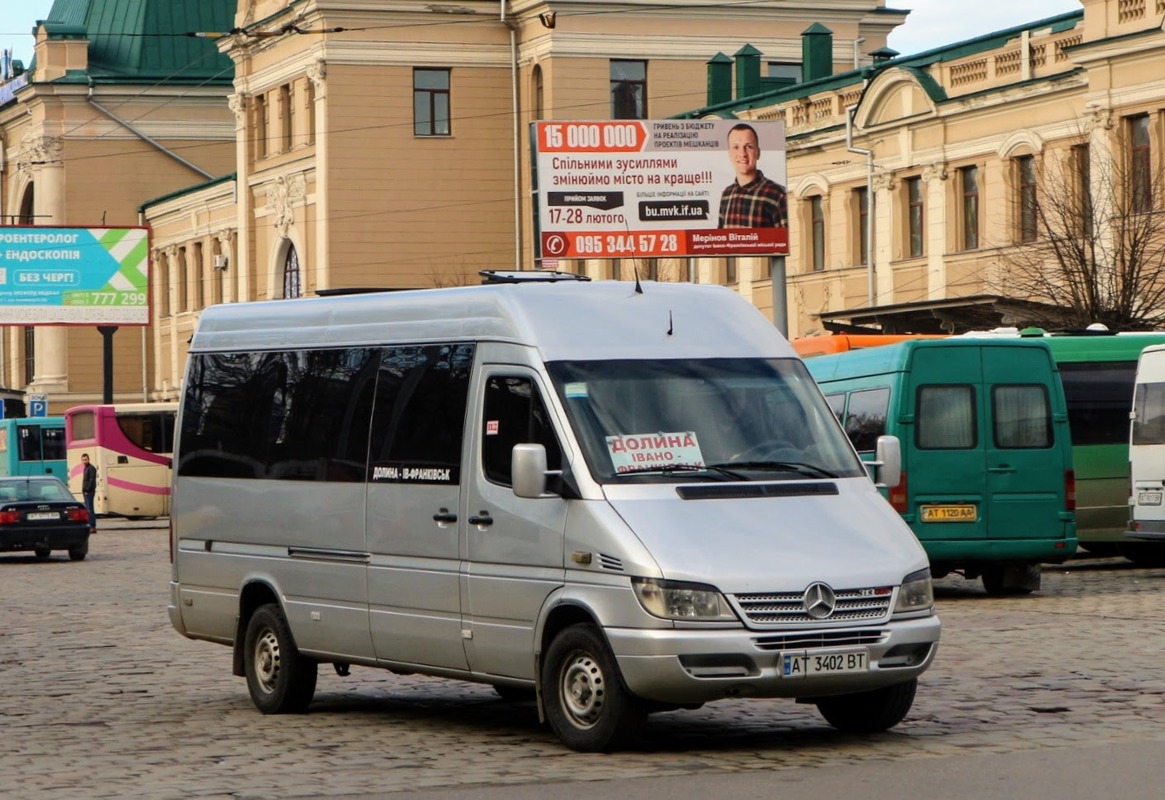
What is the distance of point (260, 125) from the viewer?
80.1 m

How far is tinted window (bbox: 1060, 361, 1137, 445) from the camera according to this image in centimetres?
2686

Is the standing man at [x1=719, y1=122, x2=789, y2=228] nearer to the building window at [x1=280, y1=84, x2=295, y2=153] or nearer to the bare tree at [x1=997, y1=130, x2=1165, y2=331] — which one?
the bare tree at [x1=997, y1=130, x2=1165, y2=331]

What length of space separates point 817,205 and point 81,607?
31.6m

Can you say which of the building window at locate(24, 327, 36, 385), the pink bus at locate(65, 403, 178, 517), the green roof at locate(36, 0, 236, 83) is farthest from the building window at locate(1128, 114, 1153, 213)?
the building window at locate(24, 327, 36, 385)

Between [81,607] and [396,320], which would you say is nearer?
[396,320]

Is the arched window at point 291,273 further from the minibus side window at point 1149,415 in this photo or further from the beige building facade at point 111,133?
the minibus side window at point 1149,415

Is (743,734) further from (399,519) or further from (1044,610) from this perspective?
(1044,610)

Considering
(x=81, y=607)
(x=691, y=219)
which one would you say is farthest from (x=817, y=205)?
(x=81, y=607)

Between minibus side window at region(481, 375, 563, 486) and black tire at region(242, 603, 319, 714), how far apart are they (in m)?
2.26

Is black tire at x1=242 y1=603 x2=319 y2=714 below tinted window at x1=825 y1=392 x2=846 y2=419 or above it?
below

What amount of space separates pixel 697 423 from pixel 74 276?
47.2 metres

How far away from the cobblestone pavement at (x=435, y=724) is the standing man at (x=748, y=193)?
20.1 metres

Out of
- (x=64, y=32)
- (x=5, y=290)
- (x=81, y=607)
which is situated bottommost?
(x=81, y=607)

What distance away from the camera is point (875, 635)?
11.0 m
